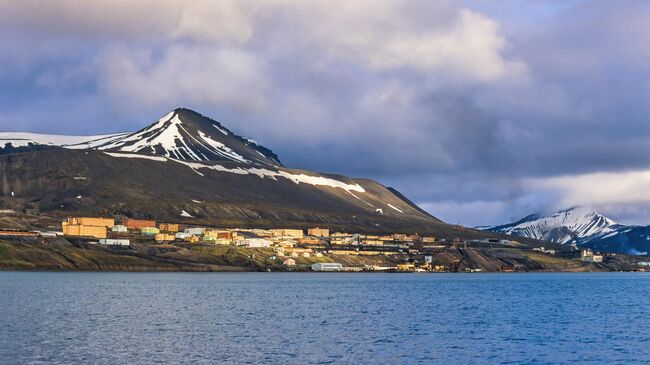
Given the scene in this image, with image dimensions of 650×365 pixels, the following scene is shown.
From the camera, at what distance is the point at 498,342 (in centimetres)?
7831

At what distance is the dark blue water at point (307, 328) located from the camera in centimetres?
6700

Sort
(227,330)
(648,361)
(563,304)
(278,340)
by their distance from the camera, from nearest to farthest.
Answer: (648,361) < (278,340) < (227,330) < (563,304)

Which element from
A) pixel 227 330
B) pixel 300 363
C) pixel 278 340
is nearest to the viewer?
pixel 300 363

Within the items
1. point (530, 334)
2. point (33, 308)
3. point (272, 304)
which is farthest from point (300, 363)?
point (272, 304)

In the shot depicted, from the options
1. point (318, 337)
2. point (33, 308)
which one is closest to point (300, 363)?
point (318, 337)

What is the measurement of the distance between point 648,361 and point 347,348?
75.8 feet

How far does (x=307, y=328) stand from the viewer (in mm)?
87250

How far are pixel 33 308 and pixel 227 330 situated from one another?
29949mm

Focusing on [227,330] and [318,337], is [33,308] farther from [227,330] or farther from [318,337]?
[318,337]

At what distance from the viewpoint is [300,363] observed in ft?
205

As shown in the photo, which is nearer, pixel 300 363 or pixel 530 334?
pixel 300 363

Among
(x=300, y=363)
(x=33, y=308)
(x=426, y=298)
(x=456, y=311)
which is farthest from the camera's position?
(x=426, y=298)

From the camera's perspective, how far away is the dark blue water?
67000mm

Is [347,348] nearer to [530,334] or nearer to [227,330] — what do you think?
[227,330]
